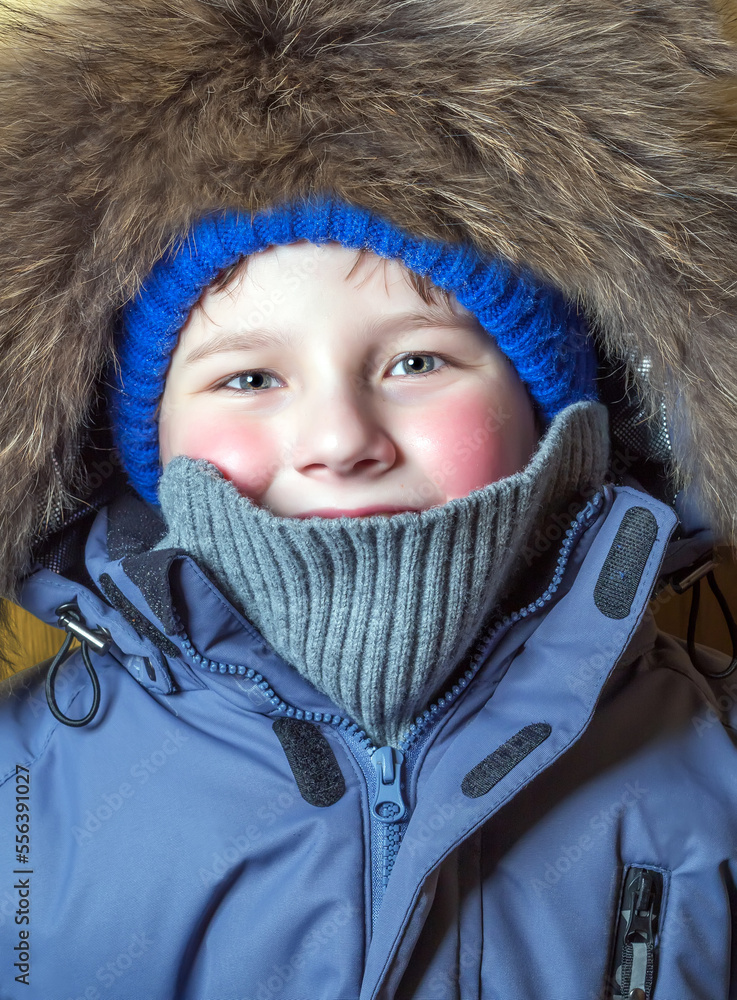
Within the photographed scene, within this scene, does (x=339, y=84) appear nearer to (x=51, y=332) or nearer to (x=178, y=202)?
(x=178, y=202)

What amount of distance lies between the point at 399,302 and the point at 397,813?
49 cm

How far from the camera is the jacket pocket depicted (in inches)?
36.7

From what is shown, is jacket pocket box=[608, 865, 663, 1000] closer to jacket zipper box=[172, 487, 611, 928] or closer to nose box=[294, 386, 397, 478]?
jacket zipper box=[172, 487, 611, 928]

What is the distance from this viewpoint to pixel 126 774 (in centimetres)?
97

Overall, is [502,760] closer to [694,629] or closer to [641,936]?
[641,936]

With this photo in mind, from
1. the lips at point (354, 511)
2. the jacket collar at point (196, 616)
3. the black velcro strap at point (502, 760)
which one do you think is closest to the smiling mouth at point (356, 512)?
Answer: the lips at point (354, 511)

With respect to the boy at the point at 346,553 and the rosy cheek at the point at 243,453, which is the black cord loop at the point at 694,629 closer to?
the boy at the point at 346,553

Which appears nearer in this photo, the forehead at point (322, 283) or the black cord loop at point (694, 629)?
the forehead at point (322, 283)

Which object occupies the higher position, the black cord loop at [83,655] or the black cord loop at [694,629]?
the black cord loop at [694,629]

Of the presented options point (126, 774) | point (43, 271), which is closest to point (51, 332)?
point (43, 271)

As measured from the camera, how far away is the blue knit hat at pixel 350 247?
866mm

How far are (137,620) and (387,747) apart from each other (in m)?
0.29

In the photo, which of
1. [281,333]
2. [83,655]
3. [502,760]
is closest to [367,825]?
[502,760]

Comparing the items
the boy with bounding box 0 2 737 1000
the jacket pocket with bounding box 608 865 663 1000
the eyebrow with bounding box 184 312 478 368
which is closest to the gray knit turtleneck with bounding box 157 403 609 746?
the boy with bounding box 0 2 737 1000
